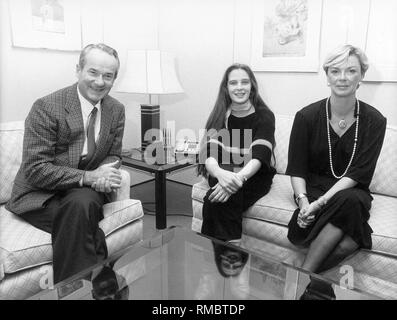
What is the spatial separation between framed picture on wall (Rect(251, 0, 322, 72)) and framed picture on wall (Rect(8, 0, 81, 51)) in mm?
1393

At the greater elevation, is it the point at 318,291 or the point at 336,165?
the point at 336,165

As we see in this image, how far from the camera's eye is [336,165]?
213 cm

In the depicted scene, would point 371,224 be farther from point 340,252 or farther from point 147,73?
point 147,73

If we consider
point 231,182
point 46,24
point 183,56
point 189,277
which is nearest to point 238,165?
point 231,182

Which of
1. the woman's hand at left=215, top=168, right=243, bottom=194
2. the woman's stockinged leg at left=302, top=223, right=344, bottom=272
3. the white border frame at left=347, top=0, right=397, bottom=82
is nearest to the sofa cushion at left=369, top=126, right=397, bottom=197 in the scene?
the white border frame at left=347, top=0, right=397, bottom=82

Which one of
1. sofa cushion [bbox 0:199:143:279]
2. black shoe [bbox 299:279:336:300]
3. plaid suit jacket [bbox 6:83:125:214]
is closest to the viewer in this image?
black shoe [bbox 299:279:336:300]

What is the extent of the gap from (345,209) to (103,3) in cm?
246

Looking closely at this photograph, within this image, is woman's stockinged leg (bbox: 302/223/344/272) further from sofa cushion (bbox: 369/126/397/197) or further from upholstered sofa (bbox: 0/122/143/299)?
upholstered sofa (bbox: 0/122/143/299)

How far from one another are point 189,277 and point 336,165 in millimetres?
1084

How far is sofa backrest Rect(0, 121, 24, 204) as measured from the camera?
2.06m

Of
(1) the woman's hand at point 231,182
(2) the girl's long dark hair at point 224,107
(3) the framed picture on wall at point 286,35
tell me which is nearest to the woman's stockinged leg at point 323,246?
(1) the woman's hand at point 231,182

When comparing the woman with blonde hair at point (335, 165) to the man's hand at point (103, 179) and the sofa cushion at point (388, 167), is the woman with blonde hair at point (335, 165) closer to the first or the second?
the sofa cushion at point (388, 167)

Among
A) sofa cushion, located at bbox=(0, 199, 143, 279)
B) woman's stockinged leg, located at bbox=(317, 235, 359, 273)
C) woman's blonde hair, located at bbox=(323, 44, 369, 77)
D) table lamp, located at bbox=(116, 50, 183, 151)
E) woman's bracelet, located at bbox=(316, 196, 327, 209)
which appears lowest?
woman's stockinged leg, located at bbox=(317, 235, 359, 273)

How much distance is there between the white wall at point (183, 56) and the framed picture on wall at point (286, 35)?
0.06m
